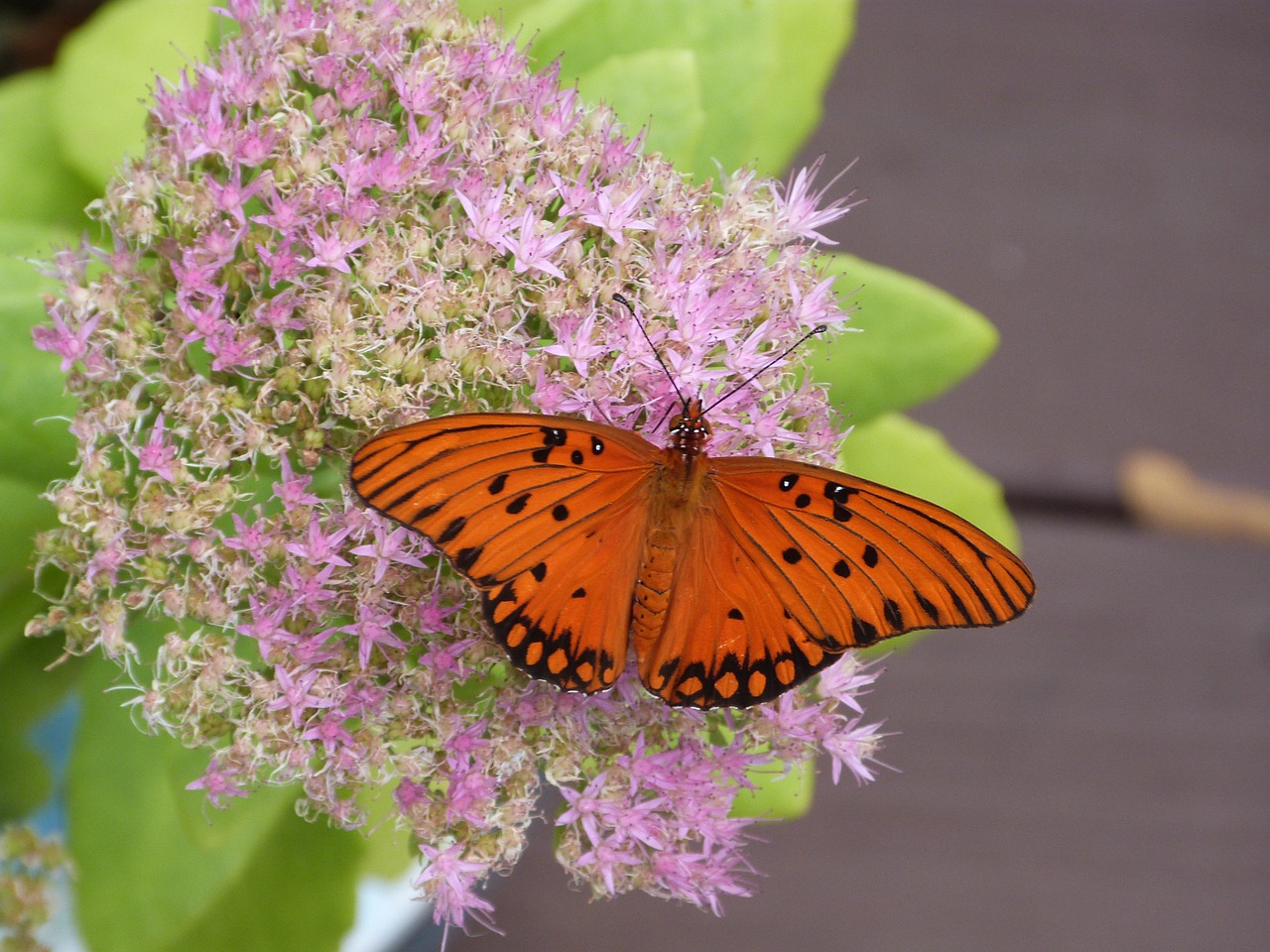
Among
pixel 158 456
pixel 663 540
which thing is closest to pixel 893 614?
pixel 663 540

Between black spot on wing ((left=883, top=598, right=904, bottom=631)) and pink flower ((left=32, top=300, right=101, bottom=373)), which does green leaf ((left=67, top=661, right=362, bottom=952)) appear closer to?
pink flower ((left=32, top=300, right=101, bottom=373))

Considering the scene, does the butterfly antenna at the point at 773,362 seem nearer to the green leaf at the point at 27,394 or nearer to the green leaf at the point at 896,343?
the green leaf at the point at 896,343

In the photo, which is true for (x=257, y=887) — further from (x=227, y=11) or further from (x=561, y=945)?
(x=227, y=11)

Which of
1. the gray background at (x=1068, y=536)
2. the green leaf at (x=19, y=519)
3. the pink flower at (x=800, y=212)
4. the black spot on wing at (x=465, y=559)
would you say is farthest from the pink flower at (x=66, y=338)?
the gray background at (x=1068, y=536)

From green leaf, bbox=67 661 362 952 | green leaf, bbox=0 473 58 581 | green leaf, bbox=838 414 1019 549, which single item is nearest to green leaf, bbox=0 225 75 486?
green leaf, bbox=0 473 58 581

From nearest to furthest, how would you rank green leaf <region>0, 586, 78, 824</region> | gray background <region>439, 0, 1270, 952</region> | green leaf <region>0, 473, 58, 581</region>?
green leaf <region>0, 473, 58, 581</region>, green leaf <region>0, 586, 78, 824</region>, gray background <region>439, 0, 1270, 952</region>

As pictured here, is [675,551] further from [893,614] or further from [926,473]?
[926,473]

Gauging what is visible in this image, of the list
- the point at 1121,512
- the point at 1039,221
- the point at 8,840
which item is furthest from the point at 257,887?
the point at 1039,221
